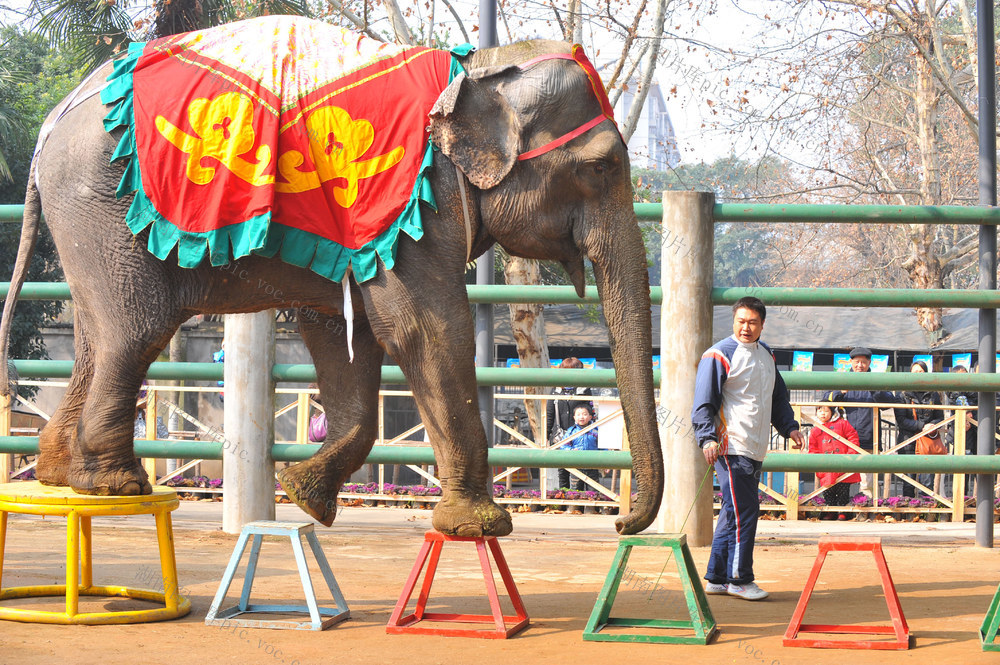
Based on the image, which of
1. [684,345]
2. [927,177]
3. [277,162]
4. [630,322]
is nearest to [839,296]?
[684,345]

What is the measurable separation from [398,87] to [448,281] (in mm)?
741

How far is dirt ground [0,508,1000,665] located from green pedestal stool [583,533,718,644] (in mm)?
61

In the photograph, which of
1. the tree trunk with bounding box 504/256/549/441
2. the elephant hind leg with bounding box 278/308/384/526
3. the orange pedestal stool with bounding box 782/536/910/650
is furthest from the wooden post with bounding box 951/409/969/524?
the elephant hind leg with bounding box 278/308/384/526

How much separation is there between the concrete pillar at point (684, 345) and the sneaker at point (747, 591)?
3.10 feet

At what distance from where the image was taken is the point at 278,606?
4.05 meters

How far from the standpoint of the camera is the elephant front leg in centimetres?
384

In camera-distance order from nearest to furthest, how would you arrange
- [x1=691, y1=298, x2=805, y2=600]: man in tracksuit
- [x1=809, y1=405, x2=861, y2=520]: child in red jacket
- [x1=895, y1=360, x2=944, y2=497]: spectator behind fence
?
[x1=691, y1=298, x2=805, y2=600]: man in tracksuit
[x1=809, y1=405, x2=861, y2=520]: child in red jacket
[x1=895, y1=360, x2=944, y2=497]: spectator behind fence

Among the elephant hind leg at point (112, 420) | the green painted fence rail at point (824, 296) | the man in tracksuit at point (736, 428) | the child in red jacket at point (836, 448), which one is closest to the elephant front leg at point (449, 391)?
the elephant hind leg at point (112, 420)

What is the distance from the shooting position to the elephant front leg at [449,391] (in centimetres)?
384

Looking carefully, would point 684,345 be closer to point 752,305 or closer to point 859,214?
point 752,305

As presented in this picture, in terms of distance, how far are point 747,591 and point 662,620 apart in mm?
818

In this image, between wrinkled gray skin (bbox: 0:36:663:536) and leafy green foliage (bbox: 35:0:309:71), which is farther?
leafy green foliage (bbox: 35:0:309:71)

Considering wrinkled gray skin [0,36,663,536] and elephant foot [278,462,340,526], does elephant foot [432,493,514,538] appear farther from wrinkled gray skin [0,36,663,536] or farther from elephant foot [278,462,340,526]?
elephant foot [278,462,340,526]

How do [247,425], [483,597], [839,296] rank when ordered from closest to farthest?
[483,597]
[839,296]
[247,425]
